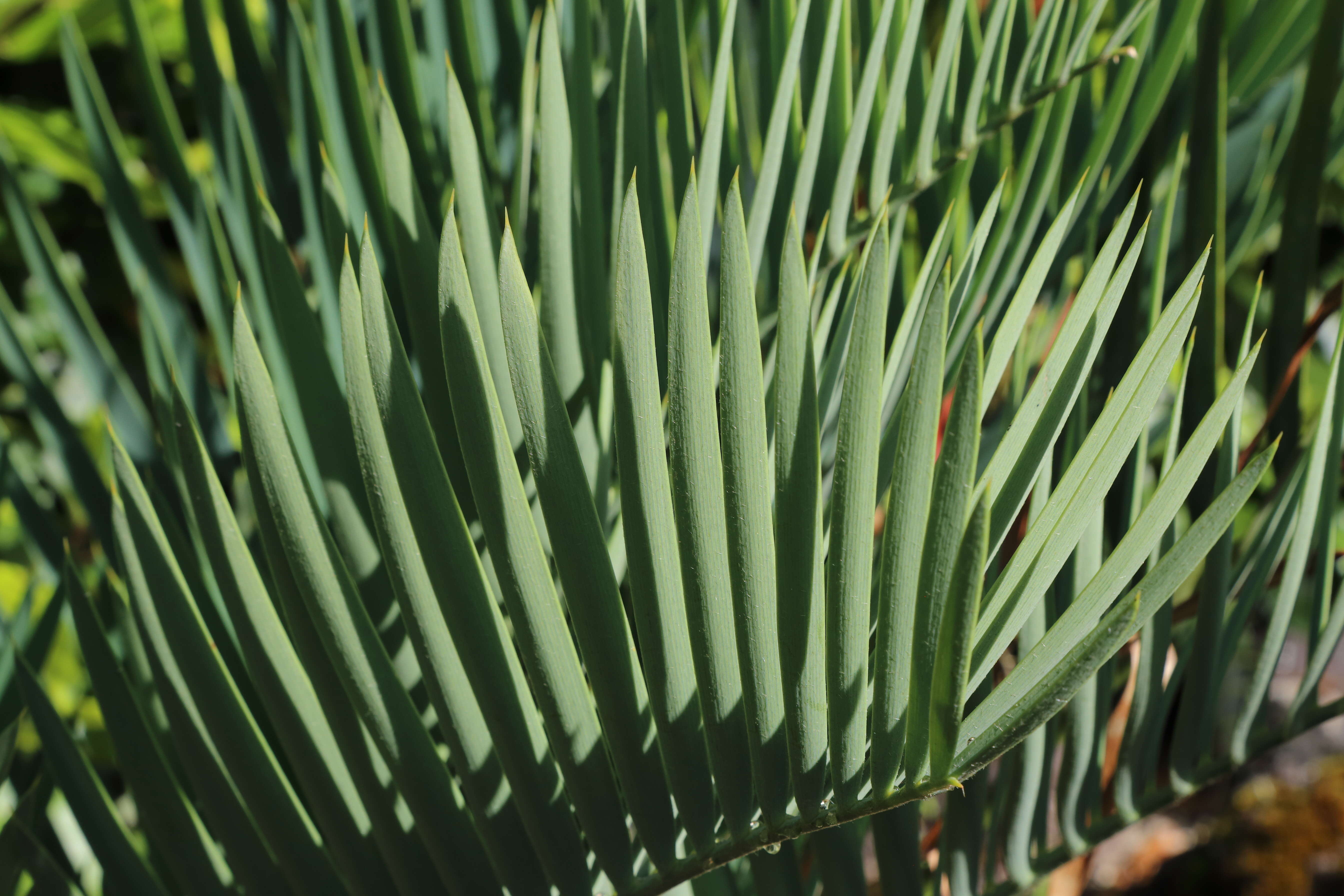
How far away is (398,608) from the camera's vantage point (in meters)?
0.40

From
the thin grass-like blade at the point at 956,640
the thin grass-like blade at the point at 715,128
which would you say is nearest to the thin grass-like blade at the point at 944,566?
the thin grass-like blade at the point at 956,640

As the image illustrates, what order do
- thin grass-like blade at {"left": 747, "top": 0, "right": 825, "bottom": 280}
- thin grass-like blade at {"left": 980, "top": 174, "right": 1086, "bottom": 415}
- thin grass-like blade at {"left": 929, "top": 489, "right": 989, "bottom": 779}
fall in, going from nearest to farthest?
thin grass-like blade at {"left": 929, "top": 489, "right": 989, "bottom": 779} → thin grass-like blade at {"left": 980, "top": 174, "right": 1086, "bottom": 415} → thin grass-like blade at {"left": 747, "top": 0, "right": 825, "bottom": 280}

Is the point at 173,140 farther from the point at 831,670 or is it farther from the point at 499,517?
the point at 831,670

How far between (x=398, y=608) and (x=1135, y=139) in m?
0.53

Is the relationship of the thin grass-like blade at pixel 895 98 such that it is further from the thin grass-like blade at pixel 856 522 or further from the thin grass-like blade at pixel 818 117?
the thin grass-like blade at pixel 856 522

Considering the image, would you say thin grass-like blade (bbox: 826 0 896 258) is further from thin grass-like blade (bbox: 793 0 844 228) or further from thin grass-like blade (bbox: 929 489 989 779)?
thin grass-like blade (bbox: 929 489 989 779)

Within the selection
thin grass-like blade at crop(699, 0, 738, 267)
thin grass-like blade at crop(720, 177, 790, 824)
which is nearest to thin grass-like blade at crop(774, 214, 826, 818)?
thin grass-like blade at crop(720, 177, 790, 824)

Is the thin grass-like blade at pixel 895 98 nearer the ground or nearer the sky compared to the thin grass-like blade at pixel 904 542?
nearer the sky

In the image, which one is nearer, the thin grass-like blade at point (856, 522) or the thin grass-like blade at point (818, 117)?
the thin grass-like blade at point (856, 522)

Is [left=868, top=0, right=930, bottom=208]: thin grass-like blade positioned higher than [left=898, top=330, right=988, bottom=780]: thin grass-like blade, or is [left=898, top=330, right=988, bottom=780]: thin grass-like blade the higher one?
[left=868, top=0, right=930, bottom=208]: thin grass-like blade

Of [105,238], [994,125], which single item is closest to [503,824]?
[994,125]

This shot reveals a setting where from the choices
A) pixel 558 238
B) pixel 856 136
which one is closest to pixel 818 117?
pixel 856 136

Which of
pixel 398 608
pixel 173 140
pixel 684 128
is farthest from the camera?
pixel 173 140

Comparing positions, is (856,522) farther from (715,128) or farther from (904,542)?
(715,128)
